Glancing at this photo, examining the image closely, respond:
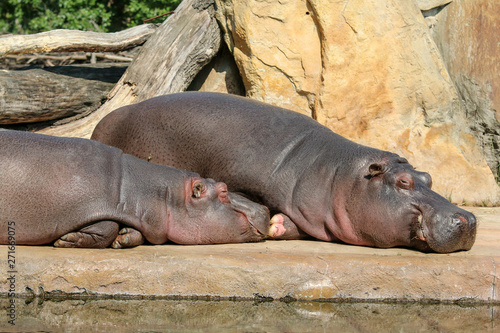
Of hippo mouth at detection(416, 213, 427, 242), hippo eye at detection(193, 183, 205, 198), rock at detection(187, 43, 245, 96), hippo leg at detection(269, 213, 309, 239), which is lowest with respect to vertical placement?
hippo leg at detection(269, 213, 309, 239)

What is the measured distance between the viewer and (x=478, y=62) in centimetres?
834

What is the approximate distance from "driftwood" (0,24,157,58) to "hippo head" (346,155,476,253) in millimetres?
4307

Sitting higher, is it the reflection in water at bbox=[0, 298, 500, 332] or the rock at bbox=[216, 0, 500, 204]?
the rock at bbox=[216, 0, 500, 204]

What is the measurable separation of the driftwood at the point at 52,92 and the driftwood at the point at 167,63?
199mm

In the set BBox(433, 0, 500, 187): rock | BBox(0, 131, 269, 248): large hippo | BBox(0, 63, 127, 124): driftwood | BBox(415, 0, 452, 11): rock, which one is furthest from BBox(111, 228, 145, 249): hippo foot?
BBox(415, 0, 452, 11): rock

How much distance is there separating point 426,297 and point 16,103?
5257mm

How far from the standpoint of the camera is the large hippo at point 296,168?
548cm

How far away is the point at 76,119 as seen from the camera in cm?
866

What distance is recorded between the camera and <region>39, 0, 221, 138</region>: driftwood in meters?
8.40

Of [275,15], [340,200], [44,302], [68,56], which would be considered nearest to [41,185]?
[44,302]

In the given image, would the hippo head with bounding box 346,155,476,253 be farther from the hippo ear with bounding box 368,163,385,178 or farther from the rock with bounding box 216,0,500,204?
the rock with bounding box 216,0,500,204

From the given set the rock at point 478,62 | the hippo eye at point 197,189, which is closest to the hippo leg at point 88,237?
the hippo eye at point 197,189

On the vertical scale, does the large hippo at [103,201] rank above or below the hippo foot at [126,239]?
above

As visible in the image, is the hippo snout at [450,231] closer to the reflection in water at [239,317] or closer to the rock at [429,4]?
the reflection in water at [239,317]
